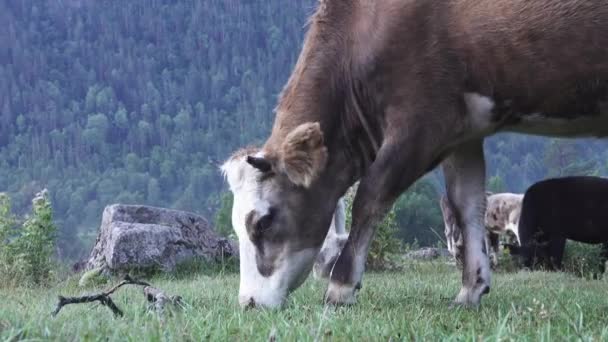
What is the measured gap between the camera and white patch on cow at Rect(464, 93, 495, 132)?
472 cm

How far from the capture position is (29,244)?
8.80m

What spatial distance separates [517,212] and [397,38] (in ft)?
23.6

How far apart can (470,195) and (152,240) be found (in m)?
4.99

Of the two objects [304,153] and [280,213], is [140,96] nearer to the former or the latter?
[280,213]

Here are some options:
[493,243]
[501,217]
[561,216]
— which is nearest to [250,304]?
[561,216]

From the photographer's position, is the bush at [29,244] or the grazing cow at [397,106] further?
the bush at [29,244]

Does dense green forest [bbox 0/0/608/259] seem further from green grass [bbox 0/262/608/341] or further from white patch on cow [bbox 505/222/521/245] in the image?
green grass [bbox 0/262/608/341]

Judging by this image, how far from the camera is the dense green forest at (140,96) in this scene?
2598 centimetres

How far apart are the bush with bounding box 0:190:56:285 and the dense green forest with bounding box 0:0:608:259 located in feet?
39.8

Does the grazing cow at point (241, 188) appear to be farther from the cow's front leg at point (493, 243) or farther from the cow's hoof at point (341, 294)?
the cow's front leg at point (493, 243)

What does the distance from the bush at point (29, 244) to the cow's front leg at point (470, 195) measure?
4714 mm

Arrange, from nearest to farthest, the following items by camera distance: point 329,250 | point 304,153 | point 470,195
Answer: point 304,153 → point 470,195 → point 329,250

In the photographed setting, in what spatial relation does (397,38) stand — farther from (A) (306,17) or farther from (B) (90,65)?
(B) (90,65)

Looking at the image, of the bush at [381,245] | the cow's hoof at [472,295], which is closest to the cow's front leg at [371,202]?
the cow's hoof at [472,295]
